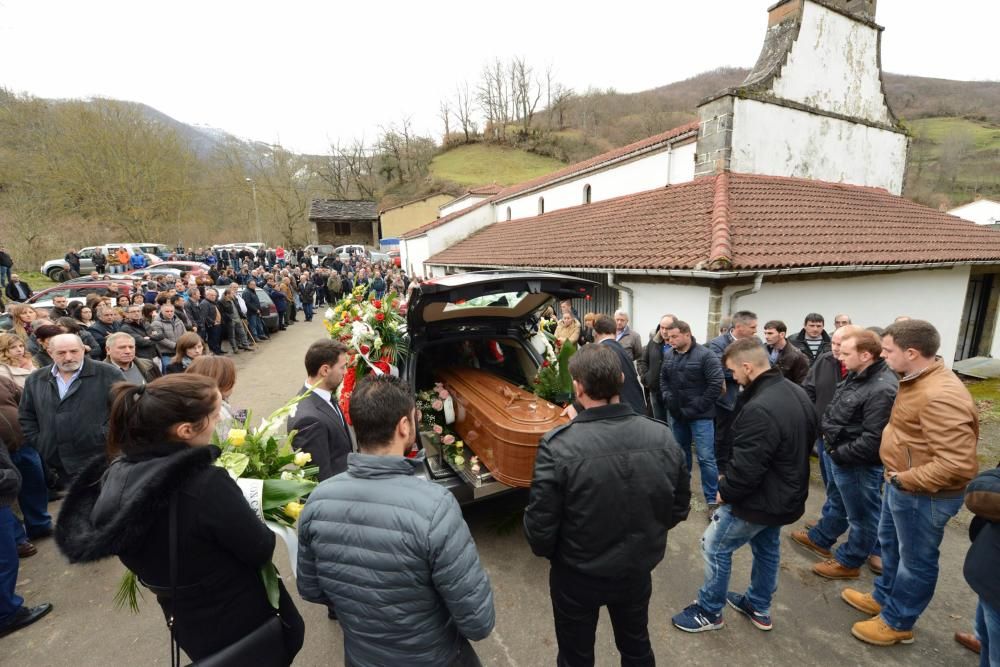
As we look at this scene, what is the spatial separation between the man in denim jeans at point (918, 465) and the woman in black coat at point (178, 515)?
11.7 ft

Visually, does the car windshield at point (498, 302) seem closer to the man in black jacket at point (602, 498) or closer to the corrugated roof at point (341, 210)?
the man in black jacket at point (602, 498)

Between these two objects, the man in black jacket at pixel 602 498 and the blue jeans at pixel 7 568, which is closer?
the man in black jacket at pixel 602 498

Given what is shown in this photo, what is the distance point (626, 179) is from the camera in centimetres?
1282

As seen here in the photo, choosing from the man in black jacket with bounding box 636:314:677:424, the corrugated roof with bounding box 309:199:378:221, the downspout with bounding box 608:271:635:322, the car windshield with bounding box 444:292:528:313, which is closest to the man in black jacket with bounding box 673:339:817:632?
the man in black jacket with bounding box 636:314:677:424

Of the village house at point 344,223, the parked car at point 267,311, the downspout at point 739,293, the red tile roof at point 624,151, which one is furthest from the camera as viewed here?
the village house at point 344,223

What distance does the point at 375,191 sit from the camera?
55.1 m

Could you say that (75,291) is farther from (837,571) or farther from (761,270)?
(837,571)

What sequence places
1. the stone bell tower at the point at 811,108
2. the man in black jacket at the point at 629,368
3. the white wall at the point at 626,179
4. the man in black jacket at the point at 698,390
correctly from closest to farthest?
the man in black jacket at the point at 698,390 < the man in black jacket at the point at 629,368 < the stone bell tower at the point at 811,108 < the white wall at the point at 626,179

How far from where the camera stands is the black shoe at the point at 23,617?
121 inches

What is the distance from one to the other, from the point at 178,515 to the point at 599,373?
180 cm

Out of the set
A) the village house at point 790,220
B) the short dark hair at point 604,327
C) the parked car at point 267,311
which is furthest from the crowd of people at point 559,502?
the parked car at point 267,311

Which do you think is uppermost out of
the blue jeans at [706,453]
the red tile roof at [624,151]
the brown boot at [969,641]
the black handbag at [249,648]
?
the red tile roof at [624,151]

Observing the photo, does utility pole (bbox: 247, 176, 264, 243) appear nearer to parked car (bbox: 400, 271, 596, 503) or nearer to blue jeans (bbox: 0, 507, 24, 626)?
parked car (bbox: 400, 271, 596, 503)

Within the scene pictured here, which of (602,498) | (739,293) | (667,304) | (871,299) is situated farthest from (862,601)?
(871,299)
